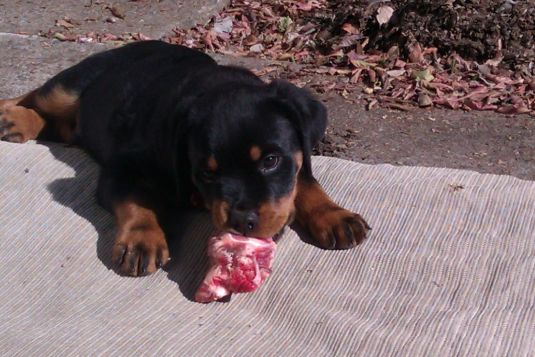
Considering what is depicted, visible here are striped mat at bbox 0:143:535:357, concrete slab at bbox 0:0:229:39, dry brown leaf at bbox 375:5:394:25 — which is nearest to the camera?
striped mat at bbox 0:143:535:357

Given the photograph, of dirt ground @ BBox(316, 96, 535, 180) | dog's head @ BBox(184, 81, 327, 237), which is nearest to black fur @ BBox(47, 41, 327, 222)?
dog's head @ BBox(184, 81, 327, 237)

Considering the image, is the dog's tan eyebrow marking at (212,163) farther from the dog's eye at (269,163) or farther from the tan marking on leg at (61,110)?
the tan marking on leg at (61,110)

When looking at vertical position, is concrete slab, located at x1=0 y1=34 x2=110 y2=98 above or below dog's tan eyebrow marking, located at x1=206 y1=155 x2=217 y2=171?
A: below

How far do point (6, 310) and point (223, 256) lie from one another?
33.9 inches

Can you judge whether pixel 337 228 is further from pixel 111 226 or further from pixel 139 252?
pixel 111 226

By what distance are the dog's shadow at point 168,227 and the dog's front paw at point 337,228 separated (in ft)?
0.28

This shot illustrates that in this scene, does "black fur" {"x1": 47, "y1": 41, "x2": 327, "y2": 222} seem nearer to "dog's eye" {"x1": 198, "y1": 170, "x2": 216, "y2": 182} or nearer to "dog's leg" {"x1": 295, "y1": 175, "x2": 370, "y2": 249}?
"dog's eye" {"x1": 198, "y1": 170, "x2": 216, "y2": 182}

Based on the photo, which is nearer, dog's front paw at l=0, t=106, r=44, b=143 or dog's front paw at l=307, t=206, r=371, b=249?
dog's front paw at l=307, t=206, r=371, b=249

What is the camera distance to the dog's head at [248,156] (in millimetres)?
3279

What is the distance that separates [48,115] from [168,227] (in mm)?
1551

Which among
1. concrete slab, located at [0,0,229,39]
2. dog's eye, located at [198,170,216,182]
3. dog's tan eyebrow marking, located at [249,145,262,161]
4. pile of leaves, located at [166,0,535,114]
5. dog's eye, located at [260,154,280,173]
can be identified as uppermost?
dog's tan eyebrow marking, located at [249,145,262,161]

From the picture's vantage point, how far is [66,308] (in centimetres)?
343

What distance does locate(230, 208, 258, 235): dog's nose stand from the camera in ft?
10.6

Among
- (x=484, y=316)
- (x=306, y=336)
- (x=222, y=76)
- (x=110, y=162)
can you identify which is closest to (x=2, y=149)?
(x=110, y=162)
